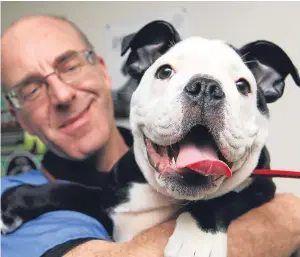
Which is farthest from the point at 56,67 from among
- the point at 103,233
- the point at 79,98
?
the point at 103,233

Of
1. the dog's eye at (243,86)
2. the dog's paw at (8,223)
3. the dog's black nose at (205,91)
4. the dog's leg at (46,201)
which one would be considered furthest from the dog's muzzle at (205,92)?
the dog's paw at (8,223)

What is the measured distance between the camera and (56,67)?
1.52m

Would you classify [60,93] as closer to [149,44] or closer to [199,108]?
[149,44]

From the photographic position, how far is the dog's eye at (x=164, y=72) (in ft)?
3.24

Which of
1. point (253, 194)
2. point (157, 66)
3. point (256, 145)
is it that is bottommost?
point (253, 194)

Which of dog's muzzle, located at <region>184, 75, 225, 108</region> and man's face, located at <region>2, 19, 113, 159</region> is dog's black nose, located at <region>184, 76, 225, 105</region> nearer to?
dog's muzzle, located at <region>184, 75, 225, 108</region>

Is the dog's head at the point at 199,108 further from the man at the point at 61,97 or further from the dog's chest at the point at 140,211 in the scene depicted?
the man at the point at 61,97

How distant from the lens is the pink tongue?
81 centimetres

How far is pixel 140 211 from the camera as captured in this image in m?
1.12

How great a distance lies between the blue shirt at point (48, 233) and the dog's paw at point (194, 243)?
0.27 m

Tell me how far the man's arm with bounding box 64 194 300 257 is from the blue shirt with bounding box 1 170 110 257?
3.1 inches

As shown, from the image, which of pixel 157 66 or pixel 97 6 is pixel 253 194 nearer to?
pixel 157 66

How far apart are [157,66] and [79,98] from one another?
54 cm

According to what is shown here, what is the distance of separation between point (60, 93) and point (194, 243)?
2.58ft
